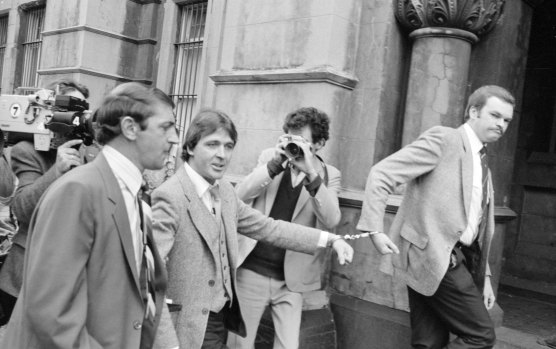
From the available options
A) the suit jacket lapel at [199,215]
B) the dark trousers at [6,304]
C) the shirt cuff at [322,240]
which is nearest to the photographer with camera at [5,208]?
the dark trousers at [6,304]

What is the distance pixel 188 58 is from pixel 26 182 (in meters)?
6.70

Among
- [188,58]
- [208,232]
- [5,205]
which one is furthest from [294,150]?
[188,58]

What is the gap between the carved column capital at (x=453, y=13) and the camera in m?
5.18

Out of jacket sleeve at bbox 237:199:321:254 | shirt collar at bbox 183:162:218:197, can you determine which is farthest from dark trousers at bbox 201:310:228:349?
shirt collar at bbox 183:162:218:197

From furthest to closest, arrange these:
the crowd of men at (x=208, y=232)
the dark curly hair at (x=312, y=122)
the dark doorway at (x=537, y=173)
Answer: the dark doorway at (x=537, y=173), the dark curly hair at (x=312, y=122), the crowd of men at (x=208, y=232)

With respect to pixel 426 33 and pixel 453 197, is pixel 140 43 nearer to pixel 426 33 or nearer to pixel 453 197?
pixel 426 33

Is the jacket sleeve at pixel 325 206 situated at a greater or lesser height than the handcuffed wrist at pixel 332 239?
greater

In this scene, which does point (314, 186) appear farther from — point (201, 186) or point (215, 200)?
point (201, 186)

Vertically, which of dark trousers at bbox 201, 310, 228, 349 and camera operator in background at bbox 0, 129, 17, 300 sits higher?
camera operator in background at bbox 0, 129, 17, 300

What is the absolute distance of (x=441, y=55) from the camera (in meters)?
5.32

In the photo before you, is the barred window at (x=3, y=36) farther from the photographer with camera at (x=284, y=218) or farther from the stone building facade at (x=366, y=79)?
the photographer with camera at (x=284, y=218)

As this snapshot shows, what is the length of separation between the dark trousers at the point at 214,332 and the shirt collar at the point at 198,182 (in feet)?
2.24

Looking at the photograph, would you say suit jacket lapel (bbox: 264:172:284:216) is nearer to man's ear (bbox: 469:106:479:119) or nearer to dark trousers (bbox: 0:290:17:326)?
man's ear (bbox: 469:106:479:119)

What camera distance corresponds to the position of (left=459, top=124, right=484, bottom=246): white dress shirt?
3773 millimetres
